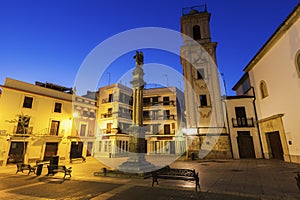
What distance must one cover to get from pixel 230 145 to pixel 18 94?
22890 millimetres

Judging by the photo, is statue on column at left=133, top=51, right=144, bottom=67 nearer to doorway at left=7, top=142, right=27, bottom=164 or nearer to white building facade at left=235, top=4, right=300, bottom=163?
white building facade at left=235, top=4, right=300, bottom=163

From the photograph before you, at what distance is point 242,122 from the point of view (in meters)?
17.0

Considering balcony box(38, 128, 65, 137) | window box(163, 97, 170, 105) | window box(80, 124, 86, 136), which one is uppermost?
window box(163, 97, 170, 105)

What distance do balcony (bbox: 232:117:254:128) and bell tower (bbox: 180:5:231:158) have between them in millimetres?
1348

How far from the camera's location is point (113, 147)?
2336 cm

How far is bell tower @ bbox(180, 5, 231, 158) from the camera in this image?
53.1ft

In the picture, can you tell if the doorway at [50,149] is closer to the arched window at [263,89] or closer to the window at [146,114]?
the window at [146,114]

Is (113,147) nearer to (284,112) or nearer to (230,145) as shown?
(230,145)

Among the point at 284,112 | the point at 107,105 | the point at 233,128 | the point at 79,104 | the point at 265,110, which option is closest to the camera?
the point at 284,112

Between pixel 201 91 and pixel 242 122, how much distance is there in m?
5.54

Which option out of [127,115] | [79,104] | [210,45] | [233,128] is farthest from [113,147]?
[210,45]

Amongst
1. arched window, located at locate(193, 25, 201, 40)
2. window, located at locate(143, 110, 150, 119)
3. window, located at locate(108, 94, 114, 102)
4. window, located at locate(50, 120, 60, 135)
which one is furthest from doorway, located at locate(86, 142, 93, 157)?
arched window, located at locate(193, 25, 201, 40)

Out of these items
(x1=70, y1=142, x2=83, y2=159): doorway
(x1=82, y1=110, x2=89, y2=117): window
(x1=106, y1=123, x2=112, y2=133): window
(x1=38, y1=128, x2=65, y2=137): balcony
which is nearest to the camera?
(x1=38, y1=128, x2=65, y2=137): balcony

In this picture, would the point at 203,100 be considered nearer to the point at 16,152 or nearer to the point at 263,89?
the point at 263,89
